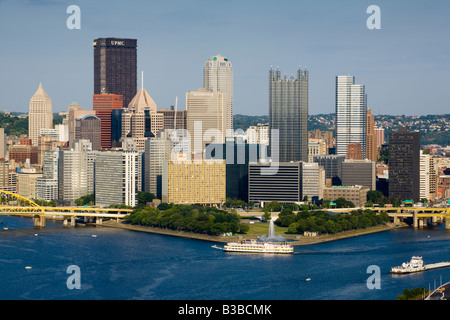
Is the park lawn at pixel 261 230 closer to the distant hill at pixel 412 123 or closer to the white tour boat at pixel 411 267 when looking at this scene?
the white tour boat at pixel 411 267

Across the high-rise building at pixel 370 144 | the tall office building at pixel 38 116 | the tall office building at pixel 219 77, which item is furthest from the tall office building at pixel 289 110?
the tall office building at pixel 38 116

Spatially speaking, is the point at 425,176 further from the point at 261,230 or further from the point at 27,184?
the point at 27,184

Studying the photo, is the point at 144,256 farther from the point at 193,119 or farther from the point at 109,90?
the point at 109,90

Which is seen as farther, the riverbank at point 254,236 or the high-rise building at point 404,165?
the high-rise building at point 404,165

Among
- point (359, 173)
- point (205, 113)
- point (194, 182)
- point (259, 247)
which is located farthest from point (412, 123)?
A: point (259, 247)

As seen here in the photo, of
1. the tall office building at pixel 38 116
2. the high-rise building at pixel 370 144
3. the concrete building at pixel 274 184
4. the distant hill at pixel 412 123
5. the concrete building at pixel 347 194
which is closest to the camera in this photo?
the concrete building at pixel 274 184
